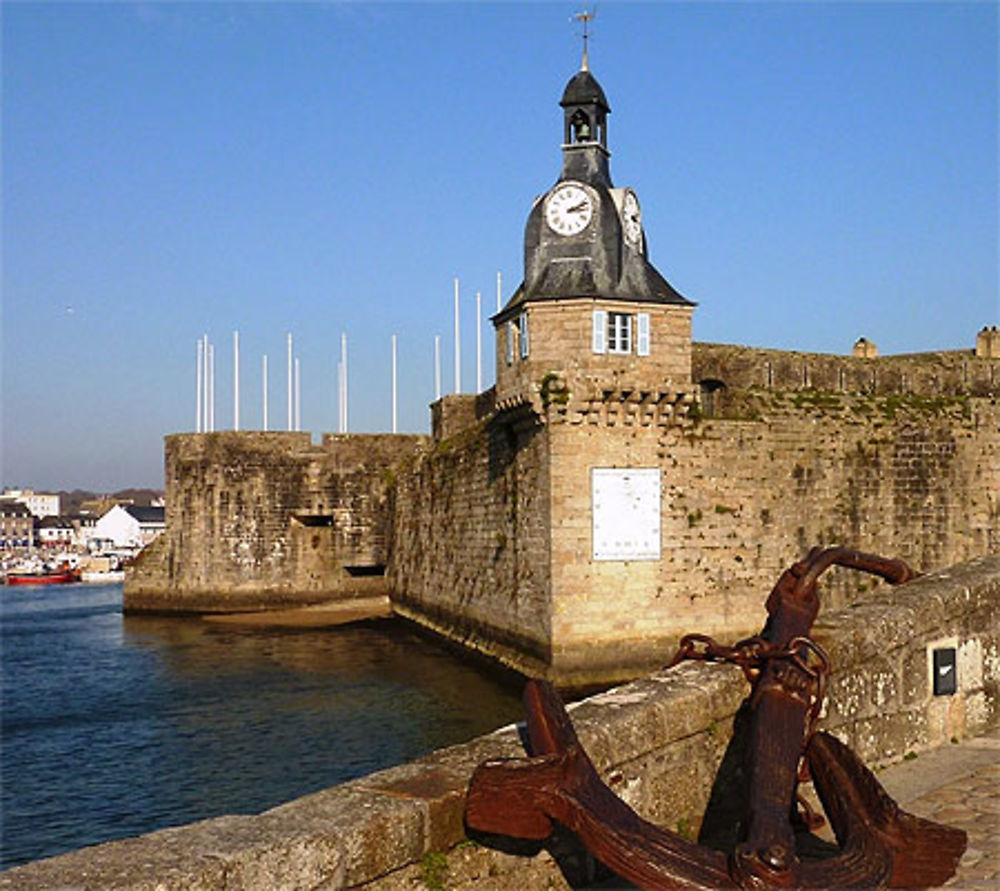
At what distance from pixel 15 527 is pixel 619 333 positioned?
114523mm

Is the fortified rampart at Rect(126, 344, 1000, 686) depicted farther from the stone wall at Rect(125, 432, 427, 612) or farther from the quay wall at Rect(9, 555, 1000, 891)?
the quay wall at Rect(9, 555, 1000, 891)

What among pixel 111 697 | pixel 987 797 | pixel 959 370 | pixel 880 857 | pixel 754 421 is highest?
pixel 959 370

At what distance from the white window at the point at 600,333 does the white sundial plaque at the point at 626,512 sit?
2.23 metres

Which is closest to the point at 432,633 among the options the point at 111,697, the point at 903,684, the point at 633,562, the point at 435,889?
the point at 111,697

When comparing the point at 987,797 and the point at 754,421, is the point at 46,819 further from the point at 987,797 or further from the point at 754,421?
the point at 754,421

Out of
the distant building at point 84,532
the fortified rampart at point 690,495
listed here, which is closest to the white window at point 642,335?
the fortified rampart at point 690,495

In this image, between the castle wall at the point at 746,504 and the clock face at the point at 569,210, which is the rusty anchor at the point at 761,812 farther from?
the clock face at the point at 569,210

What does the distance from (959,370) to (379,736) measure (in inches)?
694

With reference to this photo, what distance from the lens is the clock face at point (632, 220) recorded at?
67.6ft

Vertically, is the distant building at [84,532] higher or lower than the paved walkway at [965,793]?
lower

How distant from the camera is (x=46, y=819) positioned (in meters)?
13.4

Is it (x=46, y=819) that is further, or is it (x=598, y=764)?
(x=46, y=819)

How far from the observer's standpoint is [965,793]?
5.61 meters

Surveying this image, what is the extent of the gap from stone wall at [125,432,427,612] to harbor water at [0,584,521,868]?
4.25 meters
